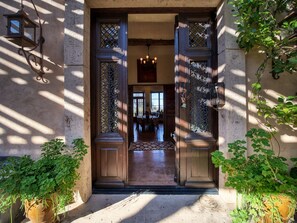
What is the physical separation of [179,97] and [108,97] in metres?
1.09

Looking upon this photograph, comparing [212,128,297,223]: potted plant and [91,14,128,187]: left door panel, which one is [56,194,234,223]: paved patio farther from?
[212,128,297,223]: potted plant

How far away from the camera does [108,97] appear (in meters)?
2.94

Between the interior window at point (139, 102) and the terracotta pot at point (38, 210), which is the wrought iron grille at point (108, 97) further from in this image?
the interior window at point (139, 102)

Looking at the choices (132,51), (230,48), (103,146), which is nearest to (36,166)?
(103,146)

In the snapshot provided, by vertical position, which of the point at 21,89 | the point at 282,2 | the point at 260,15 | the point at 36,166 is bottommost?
the point at 36,166

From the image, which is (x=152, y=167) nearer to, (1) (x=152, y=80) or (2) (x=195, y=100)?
(2) (x=195, y=100)

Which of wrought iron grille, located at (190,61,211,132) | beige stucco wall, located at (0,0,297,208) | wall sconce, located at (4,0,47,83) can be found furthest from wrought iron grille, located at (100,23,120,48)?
wrought iron grille, located at (190,61,211,132)

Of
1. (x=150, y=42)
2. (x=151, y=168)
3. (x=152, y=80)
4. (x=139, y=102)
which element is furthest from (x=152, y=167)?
(x=139, y=102)

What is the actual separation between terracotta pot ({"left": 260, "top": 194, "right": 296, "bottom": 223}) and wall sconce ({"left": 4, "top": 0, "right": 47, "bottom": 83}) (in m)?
3.02

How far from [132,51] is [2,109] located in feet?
19.5

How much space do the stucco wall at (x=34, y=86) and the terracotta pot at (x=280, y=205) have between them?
260 centimetres

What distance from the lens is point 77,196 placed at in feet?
8.32

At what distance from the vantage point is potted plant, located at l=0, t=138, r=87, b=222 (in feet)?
6.00

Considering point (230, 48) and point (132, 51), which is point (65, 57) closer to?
point (230, 48)
